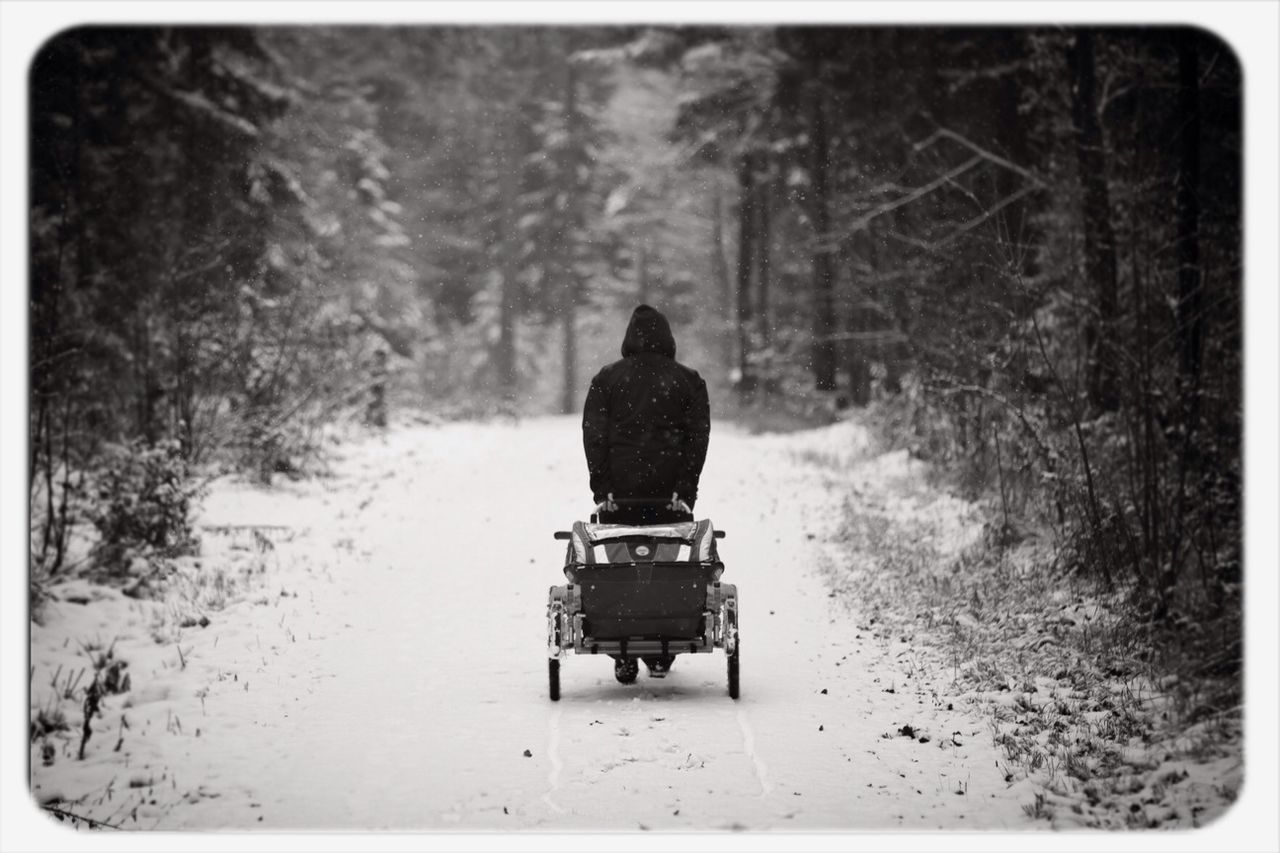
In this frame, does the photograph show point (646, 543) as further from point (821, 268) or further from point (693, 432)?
point (821, 268)

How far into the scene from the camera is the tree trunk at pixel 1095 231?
813 cm

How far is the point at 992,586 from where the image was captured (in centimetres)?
860

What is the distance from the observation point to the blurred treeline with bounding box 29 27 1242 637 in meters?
7.02

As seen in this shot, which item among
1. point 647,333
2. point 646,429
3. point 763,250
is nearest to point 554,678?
point 646,429

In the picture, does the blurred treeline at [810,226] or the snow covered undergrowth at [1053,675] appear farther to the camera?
the blurred treeline at [810,226]

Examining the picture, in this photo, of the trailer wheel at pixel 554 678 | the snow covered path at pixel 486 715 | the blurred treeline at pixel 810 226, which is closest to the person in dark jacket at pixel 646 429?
the trailer wheel at pixel 554 678

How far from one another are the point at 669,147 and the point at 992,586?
1801cm

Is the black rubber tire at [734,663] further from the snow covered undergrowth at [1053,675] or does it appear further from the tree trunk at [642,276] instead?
the tree trunk at [642,276]

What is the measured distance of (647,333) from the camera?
6.65 m

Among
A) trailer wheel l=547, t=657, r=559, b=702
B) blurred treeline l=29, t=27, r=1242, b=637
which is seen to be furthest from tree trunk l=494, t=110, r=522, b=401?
trailer wheel l=547, t=657, r=559, b=702

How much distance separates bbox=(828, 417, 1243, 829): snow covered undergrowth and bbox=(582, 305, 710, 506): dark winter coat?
2.21 m
